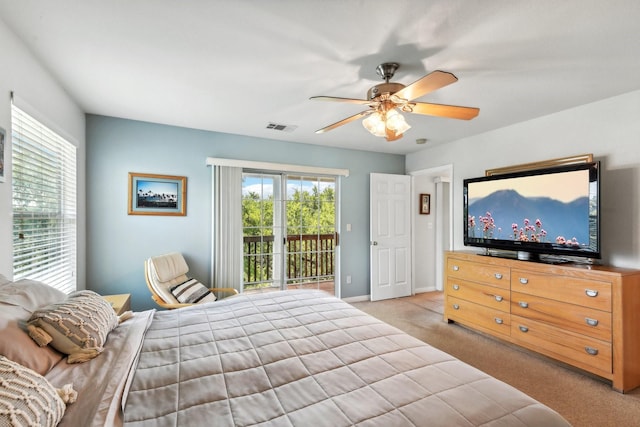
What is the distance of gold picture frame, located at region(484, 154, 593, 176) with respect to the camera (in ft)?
9.59

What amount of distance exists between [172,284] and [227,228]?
92cm

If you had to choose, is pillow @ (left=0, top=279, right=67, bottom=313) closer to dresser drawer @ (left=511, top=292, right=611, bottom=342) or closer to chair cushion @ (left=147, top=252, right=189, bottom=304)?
chair cushion @ (left=147, top=252, right=189, bottom=304)

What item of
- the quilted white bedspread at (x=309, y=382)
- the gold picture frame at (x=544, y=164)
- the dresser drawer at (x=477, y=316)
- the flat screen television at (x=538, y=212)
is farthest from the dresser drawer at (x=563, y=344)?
the quilted white bedspread at (x=309, y=382)

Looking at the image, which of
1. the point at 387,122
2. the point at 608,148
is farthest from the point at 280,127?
the point at 608,148

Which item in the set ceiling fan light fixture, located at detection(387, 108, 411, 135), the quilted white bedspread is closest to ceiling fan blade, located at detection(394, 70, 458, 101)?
ceiling fan light fixture, located at detection(387, 108, 411, 135)

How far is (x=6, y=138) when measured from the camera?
177 centimetres

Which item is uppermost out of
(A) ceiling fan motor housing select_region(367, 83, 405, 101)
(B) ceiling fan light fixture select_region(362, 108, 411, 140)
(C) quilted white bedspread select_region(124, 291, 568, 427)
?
(A) ceiling fan motor housing select_region(367, 83, 405, 101)

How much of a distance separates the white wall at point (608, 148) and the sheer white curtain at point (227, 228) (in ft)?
11.3

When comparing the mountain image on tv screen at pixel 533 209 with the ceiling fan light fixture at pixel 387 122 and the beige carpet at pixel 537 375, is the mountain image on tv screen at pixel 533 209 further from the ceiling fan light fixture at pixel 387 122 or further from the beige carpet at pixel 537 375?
the ceiling fan light fixture at pixel 387 122

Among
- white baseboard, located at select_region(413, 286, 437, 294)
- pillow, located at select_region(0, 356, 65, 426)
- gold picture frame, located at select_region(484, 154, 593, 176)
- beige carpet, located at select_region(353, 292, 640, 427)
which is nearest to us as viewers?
pillow, located at select_region(0, 356, 65, 426)

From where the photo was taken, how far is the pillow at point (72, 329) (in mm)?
1274

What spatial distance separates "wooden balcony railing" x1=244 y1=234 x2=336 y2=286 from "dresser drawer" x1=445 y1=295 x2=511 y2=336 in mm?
1799

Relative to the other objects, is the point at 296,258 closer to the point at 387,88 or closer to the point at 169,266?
the point at 169,266

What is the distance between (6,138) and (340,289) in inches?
157
